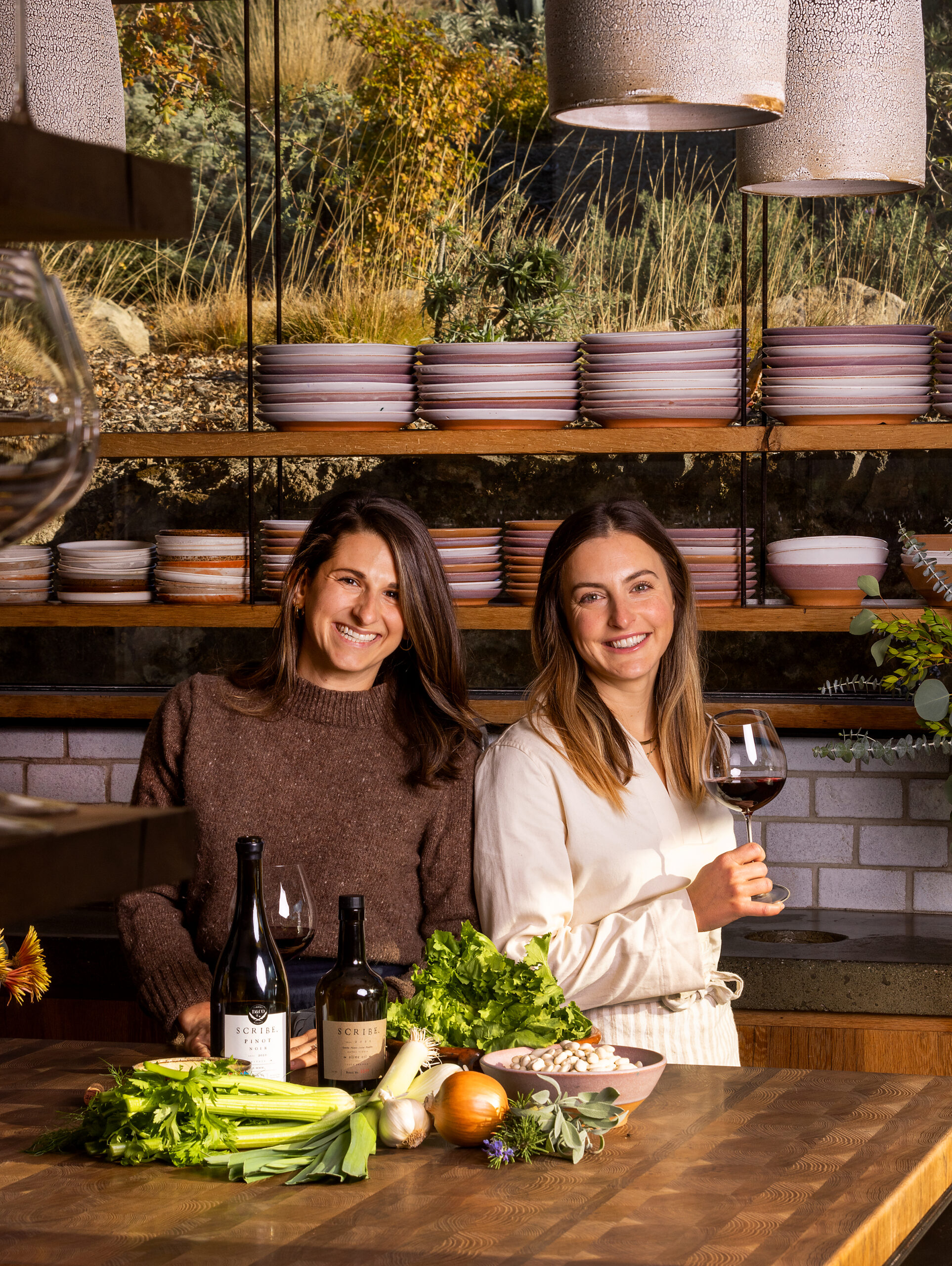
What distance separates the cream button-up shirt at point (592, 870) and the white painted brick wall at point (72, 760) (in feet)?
4.69

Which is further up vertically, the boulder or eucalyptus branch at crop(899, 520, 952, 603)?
the boulder

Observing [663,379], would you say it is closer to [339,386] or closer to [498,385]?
[498,385]

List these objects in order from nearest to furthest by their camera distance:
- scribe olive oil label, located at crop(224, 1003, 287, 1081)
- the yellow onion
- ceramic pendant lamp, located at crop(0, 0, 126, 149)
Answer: the yellow onion, scribe olive oil label, located at crop(224, 1003, 287, 1081), ceramic pendant lamp, located at crop(0, 0, 126, 149)

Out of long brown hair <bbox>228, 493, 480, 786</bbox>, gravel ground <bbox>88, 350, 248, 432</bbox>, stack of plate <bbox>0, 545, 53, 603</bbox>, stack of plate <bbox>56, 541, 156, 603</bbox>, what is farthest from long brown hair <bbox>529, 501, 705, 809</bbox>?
gravel ground <bbox>88, 350, 248, 432</bbox>

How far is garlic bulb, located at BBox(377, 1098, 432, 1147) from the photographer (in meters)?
1.55

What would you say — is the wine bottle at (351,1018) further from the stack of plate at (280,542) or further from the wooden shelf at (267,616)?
the stack of plate at (280,542)

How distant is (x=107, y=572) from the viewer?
318cm

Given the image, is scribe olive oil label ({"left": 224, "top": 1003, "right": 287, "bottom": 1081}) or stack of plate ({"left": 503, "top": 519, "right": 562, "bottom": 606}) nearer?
scribe olive oil label ({"left": 224, "top": 1003, "right": 287, "bottom": 1081})

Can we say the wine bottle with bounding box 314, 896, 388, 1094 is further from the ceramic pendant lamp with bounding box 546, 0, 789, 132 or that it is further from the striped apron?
the ceramic pendant lamp with bounding box 546, 0, 789, 132

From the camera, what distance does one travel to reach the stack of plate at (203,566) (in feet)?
10.3

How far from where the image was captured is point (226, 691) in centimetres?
244

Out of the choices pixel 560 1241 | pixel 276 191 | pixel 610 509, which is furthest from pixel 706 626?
pixel 560 1241

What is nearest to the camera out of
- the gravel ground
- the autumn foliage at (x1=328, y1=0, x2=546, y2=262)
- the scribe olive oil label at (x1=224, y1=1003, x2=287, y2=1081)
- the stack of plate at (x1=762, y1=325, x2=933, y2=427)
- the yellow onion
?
the yellow onion

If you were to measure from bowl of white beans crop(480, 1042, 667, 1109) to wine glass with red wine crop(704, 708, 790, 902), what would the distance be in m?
0.43
